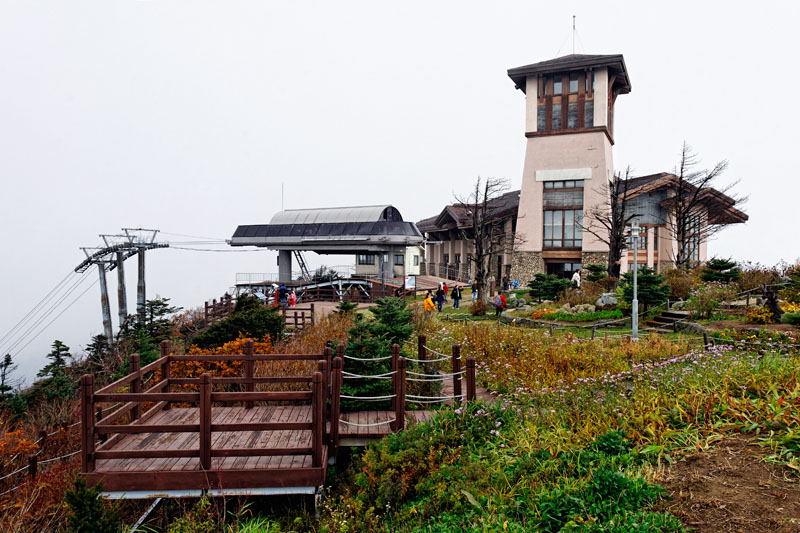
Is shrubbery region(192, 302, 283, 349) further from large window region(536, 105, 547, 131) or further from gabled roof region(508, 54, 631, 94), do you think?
gabled roof region(508, 54, 631, 94)

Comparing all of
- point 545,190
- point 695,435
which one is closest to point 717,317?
point 695,435

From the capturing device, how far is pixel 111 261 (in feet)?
111

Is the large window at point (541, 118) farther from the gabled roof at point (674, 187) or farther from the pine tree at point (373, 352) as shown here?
the pine tree at point (373, 352)

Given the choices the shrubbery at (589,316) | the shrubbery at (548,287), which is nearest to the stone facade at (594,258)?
the shrubbery at (548,287)

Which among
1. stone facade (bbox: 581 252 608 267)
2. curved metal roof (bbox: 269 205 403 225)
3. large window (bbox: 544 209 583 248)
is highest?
curved metal roof (bbox: 269 205 403 225)

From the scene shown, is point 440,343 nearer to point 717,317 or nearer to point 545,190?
point 717,317

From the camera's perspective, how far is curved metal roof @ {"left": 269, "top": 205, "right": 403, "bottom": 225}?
141 feet

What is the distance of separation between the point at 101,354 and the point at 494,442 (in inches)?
858

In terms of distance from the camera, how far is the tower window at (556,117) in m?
41.1

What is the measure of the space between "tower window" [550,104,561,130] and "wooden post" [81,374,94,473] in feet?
132

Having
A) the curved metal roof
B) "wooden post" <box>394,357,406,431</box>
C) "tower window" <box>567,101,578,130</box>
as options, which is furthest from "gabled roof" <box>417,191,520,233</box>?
"wooden post" <box>394,357,406,431</box>

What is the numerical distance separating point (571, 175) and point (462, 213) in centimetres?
1340

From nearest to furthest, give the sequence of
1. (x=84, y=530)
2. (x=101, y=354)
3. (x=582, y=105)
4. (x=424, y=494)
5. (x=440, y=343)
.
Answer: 1. (x=84, y=530)
2. (x=424, y=494)
3. (x=440, y=343)
4. (x=101, y=354)
5. (x=582, y=105)

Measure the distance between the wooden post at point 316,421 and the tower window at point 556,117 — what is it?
3894 cm
